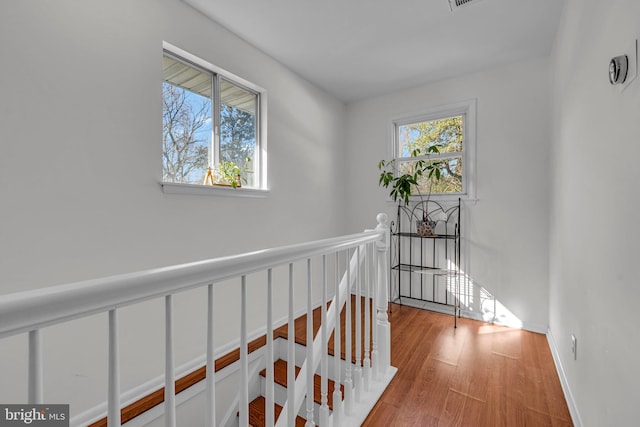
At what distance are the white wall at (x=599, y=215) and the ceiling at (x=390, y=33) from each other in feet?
1.37

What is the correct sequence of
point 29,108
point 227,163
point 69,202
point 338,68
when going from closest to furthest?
point 29,108, point 69,202, point 227,163, point 338,68

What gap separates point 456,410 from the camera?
166 centimetres

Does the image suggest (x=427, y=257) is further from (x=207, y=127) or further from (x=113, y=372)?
(x=113, y=372)

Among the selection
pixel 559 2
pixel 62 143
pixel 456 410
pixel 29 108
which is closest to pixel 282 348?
pixel 456 410

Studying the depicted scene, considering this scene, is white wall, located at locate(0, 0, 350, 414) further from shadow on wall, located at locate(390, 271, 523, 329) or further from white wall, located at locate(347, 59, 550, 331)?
white wall, located at locate(347, 59, 550, 331)

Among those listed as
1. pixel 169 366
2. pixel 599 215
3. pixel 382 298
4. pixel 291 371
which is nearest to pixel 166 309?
pixel 169 366

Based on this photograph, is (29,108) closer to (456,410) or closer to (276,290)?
(276,290)

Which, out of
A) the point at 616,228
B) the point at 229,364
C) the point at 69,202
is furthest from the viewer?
the point at 229,364

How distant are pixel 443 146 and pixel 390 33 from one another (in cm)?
137

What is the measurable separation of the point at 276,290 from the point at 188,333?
86 centimetres

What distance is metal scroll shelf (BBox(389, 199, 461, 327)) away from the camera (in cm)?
Answer: 304

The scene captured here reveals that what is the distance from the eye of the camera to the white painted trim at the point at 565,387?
1507mm

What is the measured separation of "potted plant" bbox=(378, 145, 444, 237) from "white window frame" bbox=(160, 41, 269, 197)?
1.38 m

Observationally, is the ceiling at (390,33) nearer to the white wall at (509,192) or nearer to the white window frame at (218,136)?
the white wall at (509,192)
